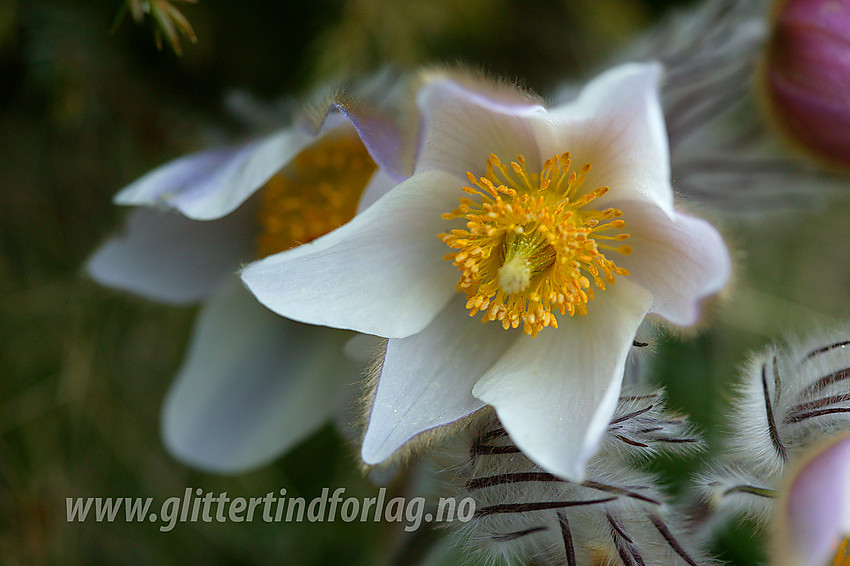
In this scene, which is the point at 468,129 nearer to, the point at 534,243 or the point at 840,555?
the point at 534,243

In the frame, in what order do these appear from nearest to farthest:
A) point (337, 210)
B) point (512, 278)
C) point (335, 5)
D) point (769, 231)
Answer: point (512, 278), point (337, 210), point (335, 5), point (769, 231)

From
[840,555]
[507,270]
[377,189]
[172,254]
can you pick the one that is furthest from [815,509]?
[172,254]

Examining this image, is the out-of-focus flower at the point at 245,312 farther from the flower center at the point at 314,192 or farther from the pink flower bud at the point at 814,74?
the pink flower bud at the point at 814,74

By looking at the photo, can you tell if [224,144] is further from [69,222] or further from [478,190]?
[478,190]

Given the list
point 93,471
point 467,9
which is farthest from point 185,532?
point 467,9

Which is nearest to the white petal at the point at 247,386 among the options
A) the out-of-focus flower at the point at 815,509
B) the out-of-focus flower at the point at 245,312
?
the out-of-focus flower at the point at 245,312

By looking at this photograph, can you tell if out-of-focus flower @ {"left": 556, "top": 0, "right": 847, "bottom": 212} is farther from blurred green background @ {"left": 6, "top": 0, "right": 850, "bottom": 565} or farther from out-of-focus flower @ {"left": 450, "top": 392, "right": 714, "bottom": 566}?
out-of-focus flower @ {"left": 450, "top": 392, "right": 714, "bottom": 566}
